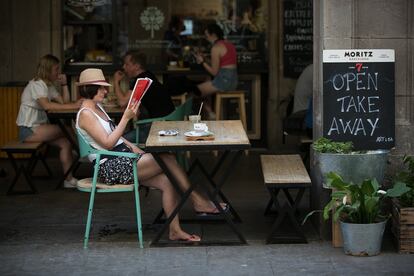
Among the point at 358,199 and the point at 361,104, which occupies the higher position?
the point at 361,104

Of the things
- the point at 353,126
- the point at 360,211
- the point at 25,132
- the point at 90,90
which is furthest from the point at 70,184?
the point at 360,211

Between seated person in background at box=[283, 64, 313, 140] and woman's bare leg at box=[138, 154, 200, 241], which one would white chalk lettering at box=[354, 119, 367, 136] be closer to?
woman's bare leg at box=[138, 154, 200, 241]

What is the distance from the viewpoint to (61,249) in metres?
7.62

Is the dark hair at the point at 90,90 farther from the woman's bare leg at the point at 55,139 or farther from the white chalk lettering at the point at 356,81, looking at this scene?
the woman's bare leg at the point at 55,139

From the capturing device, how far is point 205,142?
736 cm

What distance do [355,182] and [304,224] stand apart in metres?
0.97

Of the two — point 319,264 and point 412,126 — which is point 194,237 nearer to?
point 319,264

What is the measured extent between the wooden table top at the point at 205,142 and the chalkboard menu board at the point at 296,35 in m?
4.19

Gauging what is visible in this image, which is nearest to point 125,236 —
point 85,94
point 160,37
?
point 85,94

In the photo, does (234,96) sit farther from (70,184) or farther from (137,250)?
(137,250)

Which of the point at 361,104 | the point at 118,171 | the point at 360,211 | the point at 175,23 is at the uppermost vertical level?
the point at 175,23

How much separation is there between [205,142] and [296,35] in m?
5.40

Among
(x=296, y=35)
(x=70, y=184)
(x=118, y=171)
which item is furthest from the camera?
(x=296, y=35)

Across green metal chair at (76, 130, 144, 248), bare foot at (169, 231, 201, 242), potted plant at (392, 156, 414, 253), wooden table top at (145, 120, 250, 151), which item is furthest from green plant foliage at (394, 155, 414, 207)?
green metal chair at (76, 130, 144, 248)
